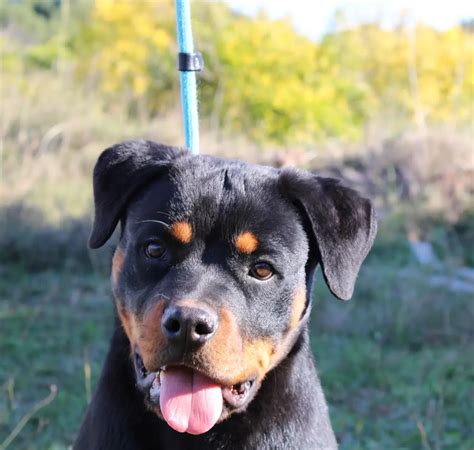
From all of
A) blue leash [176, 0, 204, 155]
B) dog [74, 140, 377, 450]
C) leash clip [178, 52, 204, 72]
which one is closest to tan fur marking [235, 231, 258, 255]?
dog [74, 140, 377, 450]

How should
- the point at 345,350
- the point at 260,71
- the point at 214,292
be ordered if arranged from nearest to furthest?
the point at 214,292, the point at 345,350, the point at 260,71


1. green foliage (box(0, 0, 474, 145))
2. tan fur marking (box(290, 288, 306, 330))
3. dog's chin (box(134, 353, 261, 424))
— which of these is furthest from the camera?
green foliage (box(0, 0, 474, 145))

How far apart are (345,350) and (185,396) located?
3.19m

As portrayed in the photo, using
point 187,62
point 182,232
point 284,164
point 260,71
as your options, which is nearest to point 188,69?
point 187,62

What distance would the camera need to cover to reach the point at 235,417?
2.63 meters

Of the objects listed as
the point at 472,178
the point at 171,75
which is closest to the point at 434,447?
the point at 472,178

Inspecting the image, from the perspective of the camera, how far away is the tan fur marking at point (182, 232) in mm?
2514

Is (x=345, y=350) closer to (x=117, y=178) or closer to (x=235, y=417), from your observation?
(x=235, y=417)

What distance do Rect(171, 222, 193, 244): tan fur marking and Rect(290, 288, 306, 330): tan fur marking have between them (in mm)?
447

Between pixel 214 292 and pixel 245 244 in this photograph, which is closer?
pixel 214 292

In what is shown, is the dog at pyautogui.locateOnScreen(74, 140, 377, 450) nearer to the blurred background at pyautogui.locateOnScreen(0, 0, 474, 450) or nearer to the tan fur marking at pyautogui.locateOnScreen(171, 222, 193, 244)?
the tan fur marking at pyautogui.locateOnScreen(171, 222, 193, 244)

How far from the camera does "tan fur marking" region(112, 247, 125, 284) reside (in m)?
2.69

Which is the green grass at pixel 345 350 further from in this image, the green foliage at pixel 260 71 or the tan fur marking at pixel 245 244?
the green foliage at pixel 260 71

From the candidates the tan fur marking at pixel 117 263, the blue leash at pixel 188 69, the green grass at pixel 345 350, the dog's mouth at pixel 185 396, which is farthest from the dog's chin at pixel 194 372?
the green grass at pixel 345 350
